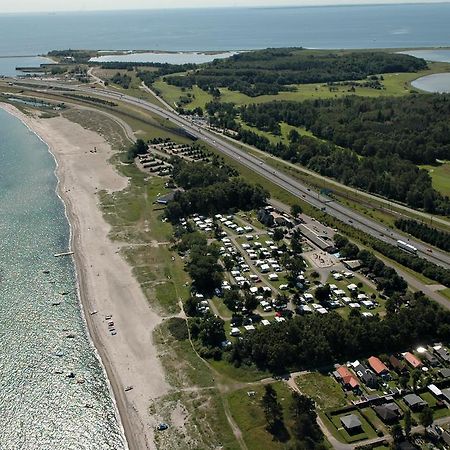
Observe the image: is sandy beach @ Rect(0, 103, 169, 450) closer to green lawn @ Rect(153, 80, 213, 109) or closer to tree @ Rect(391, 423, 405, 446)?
tree @ Rect(391, 423, 405, 446)

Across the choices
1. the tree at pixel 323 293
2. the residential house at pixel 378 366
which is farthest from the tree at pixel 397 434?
the tree at pixel 323 293

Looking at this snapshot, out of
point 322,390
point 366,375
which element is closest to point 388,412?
point 366,375

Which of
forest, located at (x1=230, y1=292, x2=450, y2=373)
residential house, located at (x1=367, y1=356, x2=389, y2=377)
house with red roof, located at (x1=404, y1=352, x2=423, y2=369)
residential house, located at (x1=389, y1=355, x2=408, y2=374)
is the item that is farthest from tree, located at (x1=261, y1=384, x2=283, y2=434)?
house with red roof, located at (x1=404, y1=352, x2=423, y2=369)

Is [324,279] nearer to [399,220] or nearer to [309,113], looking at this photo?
[399,220]

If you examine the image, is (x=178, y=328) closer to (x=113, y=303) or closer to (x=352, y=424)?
(x=113, y=303)

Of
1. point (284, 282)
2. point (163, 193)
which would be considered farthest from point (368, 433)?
point (163, 193)

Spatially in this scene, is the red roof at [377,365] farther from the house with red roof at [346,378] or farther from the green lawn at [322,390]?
the green lawn at [322,390]
